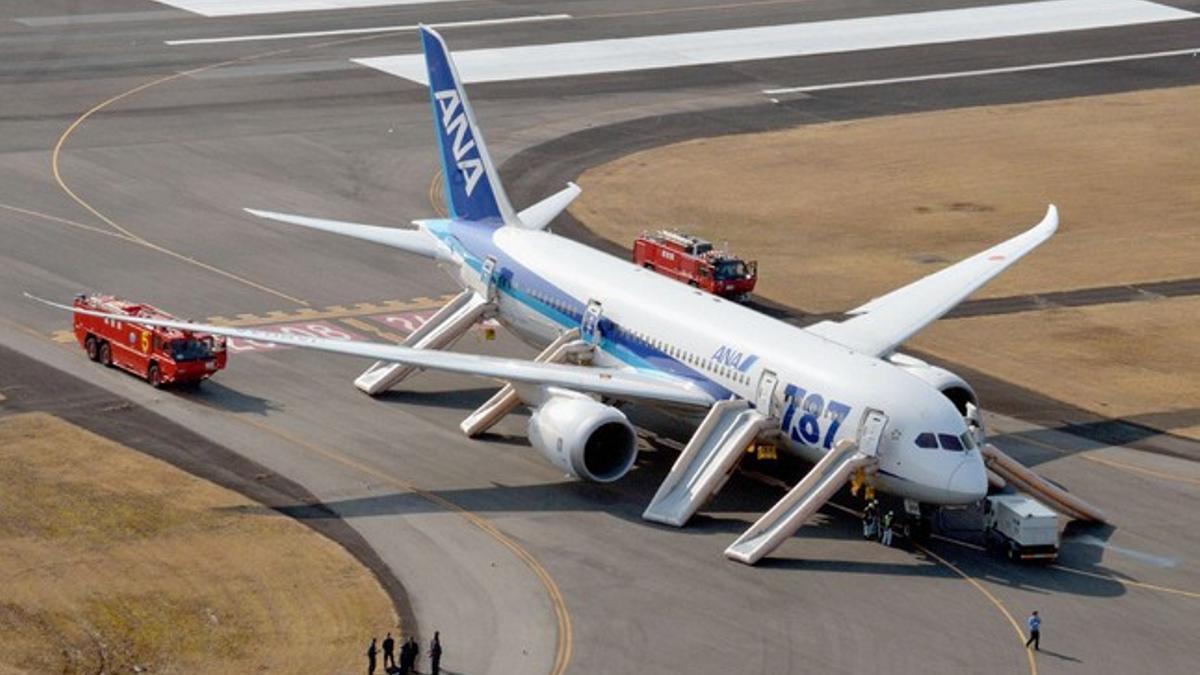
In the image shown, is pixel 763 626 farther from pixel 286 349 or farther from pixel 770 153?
pixel 770 153

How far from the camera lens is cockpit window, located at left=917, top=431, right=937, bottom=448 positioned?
6812cm

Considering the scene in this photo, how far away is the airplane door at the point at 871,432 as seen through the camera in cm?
6831

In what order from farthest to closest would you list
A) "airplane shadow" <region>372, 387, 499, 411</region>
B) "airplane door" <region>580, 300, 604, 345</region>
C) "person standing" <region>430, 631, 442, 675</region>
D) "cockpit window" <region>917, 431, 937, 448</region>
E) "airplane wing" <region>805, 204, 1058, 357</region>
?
"airplane shadow" <region>372, 387, 499, 411</region> → "airplane wing" <region>805, 204, 1058, 357</region> → "airplane door" <region>580, 300, 604, 345</region> → "cockpit window" <region>917, 431, 937, 448</region> → "person standing" <region>430, 631, 442, 675</region>

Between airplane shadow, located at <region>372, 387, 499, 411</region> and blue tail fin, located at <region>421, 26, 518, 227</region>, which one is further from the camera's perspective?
blue tail fin, located at <region>421, 26, 518, 227</region>

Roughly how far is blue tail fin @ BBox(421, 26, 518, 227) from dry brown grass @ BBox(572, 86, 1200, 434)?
60.9 feet

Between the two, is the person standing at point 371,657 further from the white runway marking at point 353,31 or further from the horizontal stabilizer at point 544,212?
the white runway marking at point 353,31

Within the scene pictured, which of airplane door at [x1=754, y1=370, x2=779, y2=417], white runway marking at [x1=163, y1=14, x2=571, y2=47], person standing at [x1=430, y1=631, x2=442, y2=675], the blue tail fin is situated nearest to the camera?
person standing at [x1=430, y1=631, x2=442, y2=675]

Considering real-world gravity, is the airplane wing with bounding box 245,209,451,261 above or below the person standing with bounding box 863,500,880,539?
above

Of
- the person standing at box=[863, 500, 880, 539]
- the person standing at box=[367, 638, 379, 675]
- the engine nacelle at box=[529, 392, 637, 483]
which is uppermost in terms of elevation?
the engine nacelle at box=[529, 392, 637, 483]

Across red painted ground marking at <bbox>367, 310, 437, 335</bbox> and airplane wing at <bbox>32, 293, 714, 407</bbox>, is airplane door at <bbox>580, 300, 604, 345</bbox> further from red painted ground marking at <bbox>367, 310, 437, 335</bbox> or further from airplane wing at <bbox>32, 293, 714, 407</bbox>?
red painted ground marking at <bbox>367, 310, 437, 335</bbox>

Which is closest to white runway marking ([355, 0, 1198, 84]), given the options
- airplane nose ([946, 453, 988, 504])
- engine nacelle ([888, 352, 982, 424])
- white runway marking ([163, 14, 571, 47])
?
white runway marking ([163, 14, 571, 47])

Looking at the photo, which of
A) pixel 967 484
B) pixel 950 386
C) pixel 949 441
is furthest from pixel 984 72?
pixel 967 484

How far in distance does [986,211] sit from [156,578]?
200 feet

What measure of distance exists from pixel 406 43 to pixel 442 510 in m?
81.3
